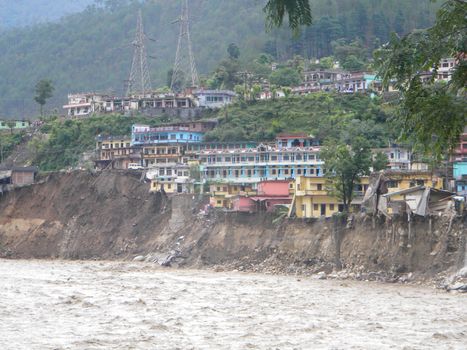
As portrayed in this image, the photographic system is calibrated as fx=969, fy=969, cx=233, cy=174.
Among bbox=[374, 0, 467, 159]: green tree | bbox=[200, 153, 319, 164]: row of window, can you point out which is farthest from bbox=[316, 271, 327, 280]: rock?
bbox=[374, 0, 467, 159]: green tree

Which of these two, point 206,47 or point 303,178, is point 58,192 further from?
→ point 206,47

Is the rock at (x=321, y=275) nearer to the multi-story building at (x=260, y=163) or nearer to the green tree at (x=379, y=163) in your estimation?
the green tree at (x=379, y=163)

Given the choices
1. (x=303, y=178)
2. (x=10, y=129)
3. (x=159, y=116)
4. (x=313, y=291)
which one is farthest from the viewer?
(x=10, y=129)

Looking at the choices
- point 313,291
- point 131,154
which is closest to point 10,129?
point 131,154

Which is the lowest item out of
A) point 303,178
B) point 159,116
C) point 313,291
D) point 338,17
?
point 313,291

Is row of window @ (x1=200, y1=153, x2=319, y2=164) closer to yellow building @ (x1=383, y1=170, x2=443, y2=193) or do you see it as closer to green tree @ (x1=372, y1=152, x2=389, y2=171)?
green tree @ (x1=372, y1=152, x2=389, y2=171)

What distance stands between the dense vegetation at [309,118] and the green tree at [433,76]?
52517 millimetres

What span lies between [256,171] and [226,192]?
13.1ft

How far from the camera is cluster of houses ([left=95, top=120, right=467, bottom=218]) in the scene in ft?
154

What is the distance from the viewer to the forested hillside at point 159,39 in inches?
4033

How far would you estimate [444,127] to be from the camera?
979cm

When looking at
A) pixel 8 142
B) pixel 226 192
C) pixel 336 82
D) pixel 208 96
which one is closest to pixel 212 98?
pixel 208 96

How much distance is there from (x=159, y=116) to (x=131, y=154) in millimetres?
10564

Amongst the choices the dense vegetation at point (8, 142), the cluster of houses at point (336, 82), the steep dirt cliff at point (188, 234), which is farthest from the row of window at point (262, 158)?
the dense vegetation at point (8, 142)
